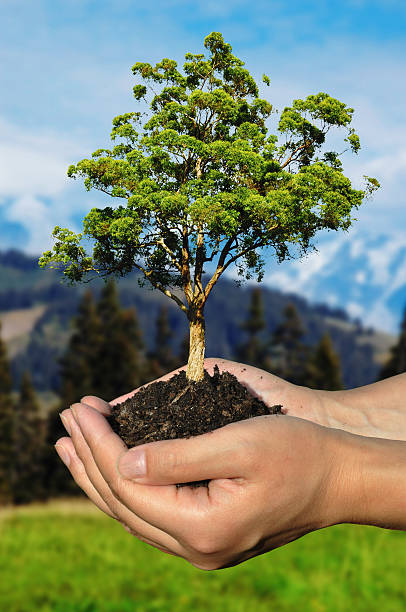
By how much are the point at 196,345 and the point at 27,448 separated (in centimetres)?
9032

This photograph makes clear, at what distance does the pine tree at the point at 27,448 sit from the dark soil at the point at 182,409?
73158 millimetres

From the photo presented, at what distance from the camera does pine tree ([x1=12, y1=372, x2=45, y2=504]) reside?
77.7 m

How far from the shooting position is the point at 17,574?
19.5m

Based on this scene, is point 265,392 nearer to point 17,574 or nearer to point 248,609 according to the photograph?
point 248,609

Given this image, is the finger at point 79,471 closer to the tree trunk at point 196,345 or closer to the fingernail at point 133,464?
the fingernail at point 133,464

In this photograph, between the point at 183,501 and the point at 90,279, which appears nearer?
the point at 183,501

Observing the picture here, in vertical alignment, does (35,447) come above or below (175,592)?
below

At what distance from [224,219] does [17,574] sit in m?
19.3

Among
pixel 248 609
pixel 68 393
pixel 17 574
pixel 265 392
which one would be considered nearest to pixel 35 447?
pixel 68 393

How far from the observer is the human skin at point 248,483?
14.0 feet

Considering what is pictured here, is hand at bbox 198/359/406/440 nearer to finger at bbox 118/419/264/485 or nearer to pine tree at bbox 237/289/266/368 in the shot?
finger at bbox 118/419/264/485

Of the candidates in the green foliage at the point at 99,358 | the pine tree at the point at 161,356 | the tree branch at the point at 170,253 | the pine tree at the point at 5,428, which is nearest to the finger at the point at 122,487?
the tree branch at the point at 170,253

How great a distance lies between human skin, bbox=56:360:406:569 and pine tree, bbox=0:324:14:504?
193 ft

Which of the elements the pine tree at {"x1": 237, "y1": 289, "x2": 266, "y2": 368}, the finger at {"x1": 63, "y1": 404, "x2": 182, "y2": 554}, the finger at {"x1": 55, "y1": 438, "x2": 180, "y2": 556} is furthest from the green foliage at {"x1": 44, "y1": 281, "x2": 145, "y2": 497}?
the finger at {"x1": 63, "y1": 404, "x2": 182, "y2": 554}
